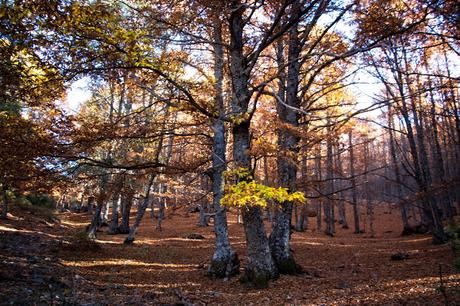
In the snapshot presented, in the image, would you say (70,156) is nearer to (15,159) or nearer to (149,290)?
(15,159)

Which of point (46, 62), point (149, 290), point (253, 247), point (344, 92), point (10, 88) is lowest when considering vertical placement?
point (149, 290)

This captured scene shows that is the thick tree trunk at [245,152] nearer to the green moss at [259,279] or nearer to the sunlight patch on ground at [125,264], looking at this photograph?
the green moss at [259,279]

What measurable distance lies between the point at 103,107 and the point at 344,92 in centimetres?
1666

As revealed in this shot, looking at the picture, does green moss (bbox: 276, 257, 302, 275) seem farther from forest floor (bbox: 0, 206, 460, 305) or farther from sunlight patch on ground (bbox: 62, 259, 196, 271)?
sunlight patch on ground (bbox: 62, 259, 196, 271)

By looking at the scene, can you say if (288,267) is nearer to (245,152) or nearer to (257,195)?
(245,152)

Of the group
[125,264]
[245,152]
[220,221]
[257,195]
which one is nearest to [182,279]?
[220,221]

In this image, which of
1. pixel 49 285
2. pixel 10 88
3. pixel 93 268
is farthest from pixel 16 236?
pixel 10 88

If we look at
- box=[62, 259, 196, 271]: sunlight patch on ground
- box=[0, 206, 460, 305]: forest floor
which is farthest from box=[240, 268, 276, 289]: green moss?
box=[62, 259, 196, 271]: sunlight patch on ground

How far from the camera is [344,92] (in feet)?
53.7

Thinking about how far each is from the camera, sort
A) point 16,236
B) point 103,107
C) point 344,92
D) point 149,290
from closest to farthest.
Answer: point 149,290 → point 16,236 → point 344,92 → point 103,107

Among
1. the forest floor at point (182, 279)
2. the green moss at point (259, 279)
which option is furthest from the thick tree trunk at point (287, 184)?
the green moss at point (259, 279)

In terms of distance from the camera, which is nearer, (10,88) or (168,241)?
(10,88)

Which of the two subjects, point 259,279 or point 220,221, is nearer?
point 259,279

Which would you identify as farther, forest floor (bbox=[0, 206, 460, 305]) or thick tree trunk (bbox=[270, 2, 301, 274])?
thick tree trunk (bbox=[270, 2, 301, 274])
